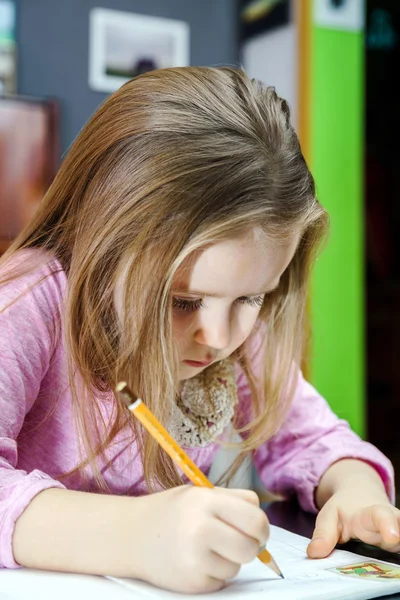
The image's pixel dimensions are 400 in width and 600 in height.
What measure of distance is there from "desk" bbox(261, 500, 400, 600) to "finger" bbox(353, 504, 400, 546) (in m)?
0.01

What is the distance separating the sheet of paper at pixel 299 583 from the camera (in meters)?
0.53

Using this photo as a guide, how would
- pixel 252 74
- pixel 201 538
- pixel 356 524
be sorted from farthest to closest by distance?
1. pixel 252 74
2. pixel 356 524
3. pixel 201 538

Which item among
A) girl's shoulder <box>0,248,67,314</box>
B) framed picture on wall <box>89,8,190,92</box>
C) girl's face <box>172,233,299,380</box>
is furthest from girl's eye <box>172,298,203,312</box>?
framed picture on wall <box>89,8,190,92</box>

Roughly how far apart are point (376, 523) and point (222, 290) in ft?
0.84

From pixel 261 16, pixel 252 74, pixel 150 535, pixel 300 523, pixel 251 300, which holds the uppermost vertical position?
pixel 261 16

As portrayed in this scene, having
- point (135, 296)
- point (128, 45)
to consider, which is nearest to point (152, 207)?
point (135, 296)

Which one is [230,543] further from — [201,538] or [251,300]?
[251,300]

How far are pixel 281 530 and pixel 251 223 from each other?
11.9 inches

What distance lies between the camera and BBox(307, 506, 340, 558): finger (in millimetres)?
660

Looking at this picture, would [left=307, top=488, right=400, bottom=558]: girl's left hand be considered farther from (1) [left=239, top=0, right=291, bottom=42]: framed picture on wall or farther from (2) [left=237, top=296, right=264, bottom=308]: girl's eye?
(1) [left=239, top=0, right=291, bottom=42]: framed picture on wall

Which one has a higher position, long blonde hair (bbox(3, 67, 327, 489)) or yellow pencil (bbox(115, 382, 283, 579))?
long blonde hair (bbox(3, 67, 327, 489))

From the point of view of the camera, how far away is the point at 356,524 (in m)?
0.71

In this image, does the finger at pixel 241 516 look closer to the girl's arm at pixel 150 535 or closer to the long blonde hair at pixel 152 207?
the girl's arm at pixel 150 535

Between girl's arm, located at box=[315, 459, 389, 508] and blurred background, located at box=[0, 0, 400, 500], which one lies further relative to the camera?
blurred background, located at box=[0, 0, 400, 500]
